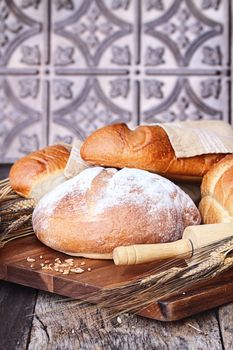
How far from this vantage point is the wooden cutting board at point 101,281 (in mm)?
1056

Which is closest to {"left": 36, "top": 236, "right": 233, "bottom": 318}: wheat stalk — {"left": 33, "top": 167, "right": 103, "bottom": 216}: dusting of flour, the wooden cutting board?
the wooden cutting board

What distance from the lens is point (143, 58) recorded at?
4.12 meters

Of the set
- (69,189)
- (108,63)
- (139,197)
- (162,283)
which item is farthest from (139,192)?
(108,63)

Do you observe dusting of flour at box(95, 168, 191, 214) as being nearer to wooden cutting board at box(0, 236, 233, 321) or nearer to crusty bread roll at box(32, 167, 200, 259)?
crusty bread roll at box(32, 167, 200, 259)

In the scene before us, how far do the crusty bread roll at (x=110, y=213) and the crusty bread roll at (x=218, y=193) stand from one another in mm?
58

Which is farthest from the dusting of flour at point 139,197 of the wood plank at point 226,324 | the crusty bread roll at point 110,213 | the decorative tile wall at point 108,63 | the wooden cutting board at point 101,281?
the decorative tile wall at point 108,63

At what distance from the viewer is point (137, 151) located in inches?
58.6

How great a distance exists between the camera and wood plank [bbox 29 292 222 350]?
0.99 meters

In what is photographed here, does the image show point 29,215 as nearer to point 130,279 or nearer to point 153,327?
point 130,279

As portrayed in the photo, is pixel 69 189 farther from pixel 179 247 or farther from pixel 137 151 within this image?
pixel 179 247

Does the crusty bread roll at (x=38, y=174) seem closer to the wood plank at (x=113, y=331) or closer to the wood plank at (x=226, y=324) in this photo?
the wood plank at (x=113, y=331)

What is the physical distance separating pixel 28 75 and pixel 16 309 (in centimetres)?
323

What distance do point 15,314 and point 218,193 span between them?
599 millimetres

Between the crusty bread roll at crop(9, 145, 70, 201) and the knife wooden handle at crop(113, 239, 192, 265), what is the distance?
505 mm
